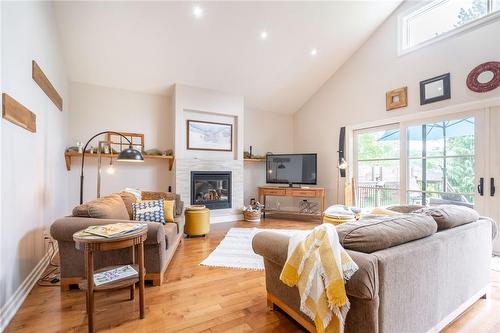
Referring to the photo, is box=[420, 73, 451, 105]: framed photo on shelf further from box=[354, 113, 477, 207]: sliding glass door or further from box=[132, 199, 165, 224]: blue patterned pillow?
box=[132, 199, 165, 224]: blue patterned pillow

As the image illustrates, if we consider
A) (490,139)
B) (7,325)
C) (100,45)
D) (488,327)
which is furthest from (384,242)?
(100,45)

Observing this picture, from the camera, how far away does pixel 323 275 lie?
1223 millimetres

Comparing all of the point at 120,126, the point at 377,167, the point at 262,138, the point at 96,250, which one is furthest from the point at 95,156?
the point at 377,167

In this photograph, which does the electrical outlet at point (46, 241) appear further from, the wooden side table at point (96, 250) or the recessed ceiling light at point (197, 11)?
the recessed ceiling light at point (197, 11)

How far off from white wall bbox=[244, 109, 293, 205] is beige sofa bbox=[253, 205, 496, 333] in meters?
4.23

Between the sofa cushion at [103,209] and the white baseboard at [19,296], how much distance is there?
71cm

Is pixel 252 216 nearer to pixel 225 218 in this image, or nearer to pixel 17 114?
pixel 225 218

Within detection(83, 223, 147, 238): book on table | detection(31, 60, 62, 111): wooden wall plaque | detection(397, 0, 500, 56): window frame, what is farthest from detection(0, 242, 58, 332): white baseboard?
detection(397, 0, 500, 56): window frame

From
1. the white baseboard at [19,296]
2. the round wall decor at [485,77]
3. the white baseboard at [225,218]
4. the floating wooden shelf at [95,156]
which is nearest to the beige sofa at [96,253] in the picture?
the white baseboard at [19,296]

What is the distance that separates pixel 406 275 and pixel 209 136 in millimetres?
4410

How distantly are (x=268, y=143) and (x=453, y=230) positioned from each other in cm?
486

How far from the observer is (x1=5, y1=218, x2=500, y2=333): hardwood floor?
1.73 metres

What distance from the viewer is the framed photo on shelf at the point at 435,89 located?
12.0 ft

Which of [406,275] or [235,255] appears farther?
[235,255]
